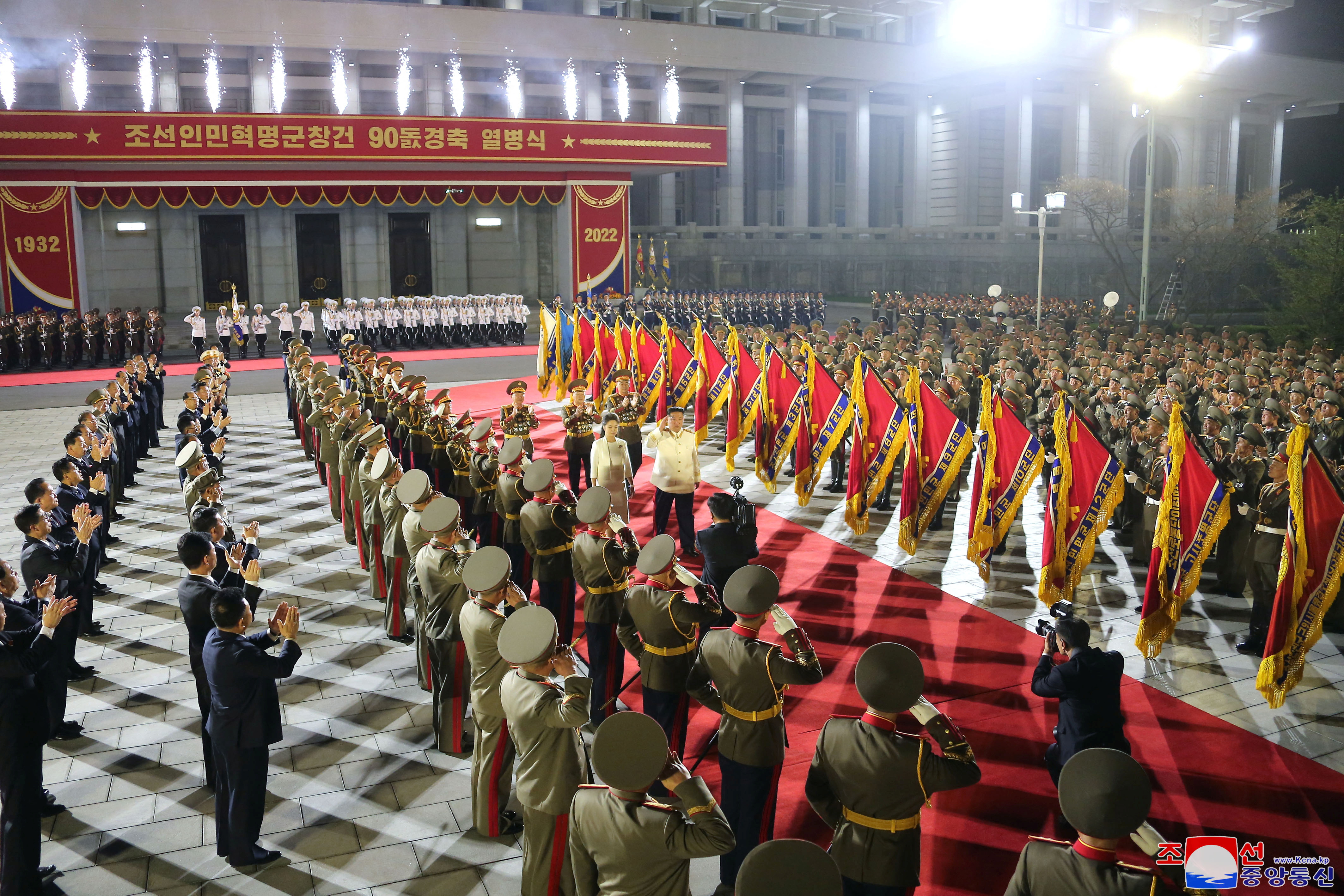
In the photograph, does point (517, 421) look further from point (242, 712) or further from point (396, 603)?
point (242, 712)

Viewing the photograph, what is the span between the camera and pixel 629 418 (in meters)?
12.6

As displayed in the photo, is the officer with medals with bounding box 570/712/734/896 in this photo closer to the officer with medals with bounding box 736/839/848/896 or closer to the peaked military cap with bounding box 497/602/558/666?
the officer with medals with bounding box 736/839/848/896

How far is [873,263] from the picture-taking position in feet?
148

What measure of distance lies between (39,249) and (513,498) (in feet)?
82.7

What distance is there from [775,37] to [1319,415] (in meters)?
37.0

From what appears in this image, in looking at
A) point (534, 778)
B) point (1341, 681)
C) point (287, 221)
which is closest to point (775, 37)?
point (287, 221)

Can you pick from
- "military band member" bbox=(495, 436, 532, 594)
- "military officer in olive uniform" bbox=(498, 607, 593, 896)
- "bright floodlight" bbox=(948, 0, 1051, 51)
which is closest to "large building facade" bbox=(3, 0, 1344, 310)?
"bright floodlight" bbox=(948, 0, 1051, 51)

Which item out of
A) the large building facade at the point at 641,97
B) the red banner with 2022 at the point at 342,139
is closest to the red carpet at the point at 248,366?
the red banner with 2022 at the point at 342,139

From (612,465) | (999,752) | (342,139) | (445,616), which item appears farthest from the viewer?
(342,139)

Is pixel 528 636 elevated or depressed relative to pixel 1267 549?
elevated

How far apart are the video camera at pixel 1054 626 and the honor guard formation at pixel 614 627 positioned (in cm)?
2

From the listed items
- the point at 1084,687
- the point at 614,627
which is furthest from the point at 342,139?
the point at 1084,687

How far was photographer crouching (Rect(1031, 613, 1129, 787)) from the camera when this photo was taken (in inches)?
217

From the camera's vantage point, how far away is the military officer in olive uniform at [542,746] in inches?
190
